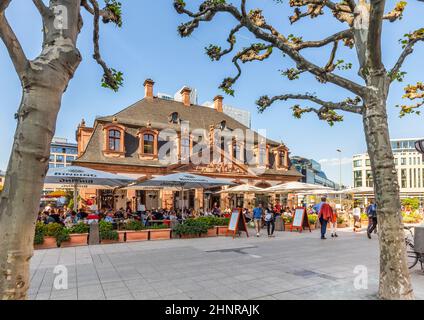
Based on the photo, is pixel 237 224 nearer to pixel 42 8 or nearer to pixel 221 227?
pixel 221 227

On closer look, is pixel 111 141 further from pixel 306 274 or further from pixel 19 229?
pixel 19 229

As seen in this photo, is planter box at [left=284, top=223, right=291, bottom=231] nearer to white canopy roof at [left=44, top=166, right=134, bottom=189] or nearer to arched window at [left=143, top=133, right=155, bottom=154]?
white canopy roof at [left=44, top=166, right=134, bottom=189]

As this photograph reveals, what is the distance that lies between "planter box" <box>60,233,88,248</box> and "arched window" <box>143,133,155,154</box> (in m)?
14.6

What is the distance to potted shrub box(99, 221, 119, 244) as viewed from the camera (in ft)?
41.6

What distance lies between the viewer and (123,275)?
7312 millimetres

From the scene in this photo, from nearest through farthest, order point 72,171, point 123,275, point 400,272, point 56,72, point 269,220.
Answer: point 56,72
point 400,272
point 123,275
point 72,171
point 269,220

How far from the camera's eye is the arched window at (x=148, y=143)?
87.2ft

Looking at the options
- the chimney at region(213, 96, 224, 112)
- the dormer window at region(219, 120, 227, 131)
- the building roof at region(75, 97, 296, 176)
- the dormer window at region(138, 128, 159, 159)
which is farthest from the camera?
the chimney at region(213, 96, 224, 112)

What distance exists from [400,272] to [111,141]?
2300cm

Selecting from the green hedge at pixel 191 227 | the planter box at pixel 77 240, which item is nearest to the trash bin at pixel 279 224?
the green hedge at pixel 191 227

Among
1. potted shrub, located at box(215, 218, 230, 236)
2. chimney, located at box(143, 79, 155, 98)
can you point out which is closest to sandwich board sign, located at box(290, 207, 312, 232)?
potted shrub, located at box(215, 218, 230, 236)

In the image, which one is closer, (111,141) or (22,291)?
(22,291)
